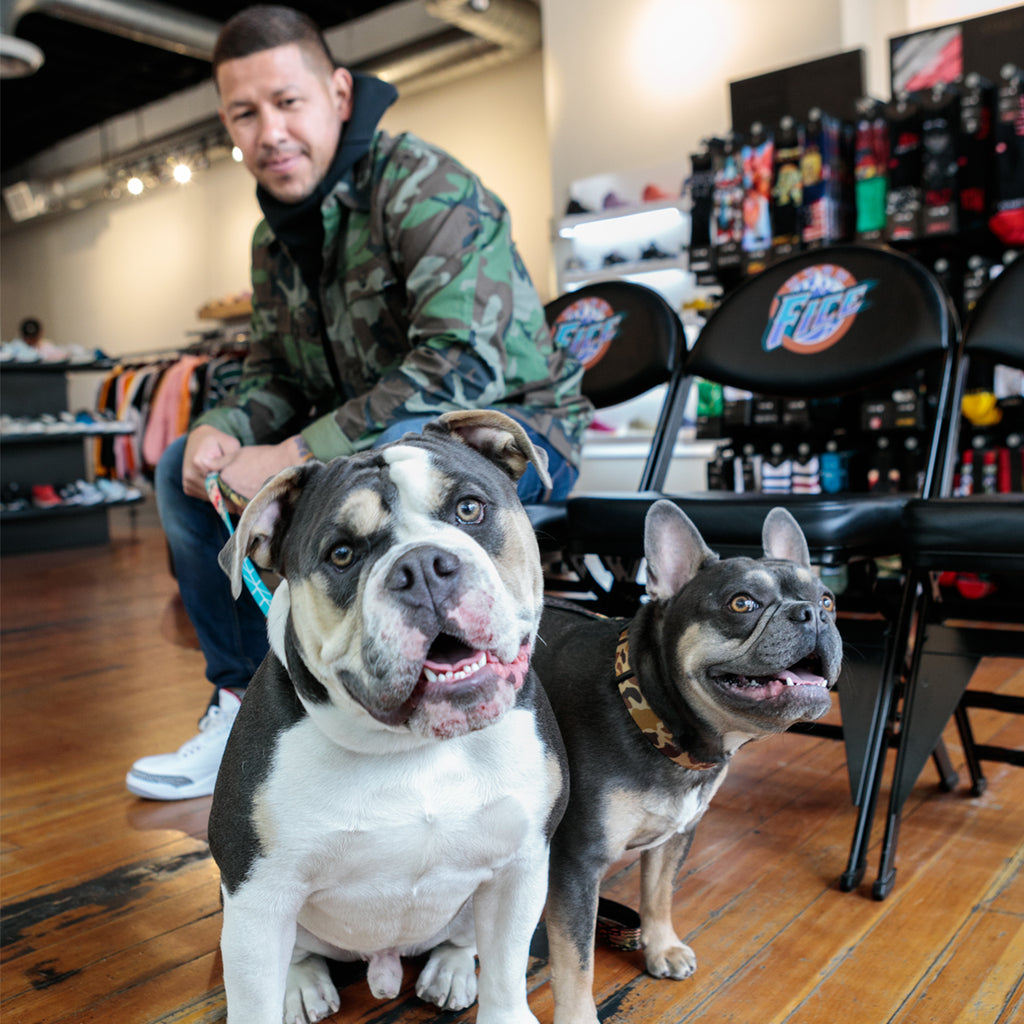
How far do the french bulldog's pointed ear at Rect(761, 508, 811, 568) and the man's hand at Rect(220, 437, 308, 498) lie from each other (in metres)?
0.82

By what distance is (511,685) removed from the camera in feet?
3.13

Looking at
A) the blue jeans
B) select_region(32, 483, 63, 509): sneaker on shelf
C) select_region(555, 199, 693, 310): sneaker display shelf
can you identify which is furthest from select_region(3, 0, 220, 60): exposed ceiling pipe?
the blue jeans

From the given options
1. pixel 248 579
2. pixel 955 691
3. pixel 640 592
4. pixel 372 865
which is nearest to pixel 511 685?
pixel 372 865

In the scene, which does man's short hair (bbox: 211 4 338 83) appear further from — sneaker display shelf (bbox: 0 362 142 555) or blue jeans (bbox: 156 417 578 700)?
sneaker display shelf (bbox: 0 362 142 555)

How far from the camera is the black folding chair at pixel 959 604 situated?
4.91ft

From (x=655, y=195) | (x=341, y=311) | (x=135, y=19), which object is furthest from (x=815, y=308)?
(x=135, y=19)

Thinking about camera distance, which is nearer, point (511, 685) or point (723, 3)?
point (511, 685)

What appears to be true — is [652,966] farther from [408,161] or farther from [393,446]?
[408,161]

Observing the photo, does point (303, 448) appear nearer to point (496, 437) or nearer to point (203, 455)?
point (203, 455)

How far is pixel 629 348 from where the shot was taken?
241 centimetres

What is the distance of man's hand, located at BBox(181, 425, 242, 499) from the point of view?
185 cm

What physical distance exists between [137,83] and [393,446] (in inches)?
466

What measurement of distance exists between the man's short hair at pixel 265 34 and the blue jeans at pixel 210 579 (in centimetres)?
79

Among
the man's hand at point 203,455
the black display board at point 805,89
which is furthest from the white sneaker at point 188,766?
the black display board at point 805,89
